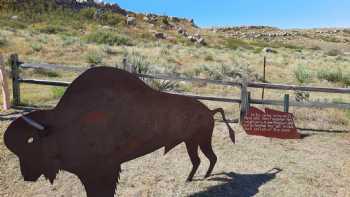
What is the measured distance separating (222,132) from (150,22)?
49492mm

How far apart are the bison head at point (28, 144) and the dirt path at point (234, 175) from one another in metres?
1.50

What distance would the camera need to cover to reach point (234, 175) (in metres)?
6.48

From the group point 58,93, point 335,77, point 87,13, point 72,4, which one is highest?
point 72,4

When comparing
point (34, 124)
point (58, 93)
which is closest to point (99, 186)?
point (34, 124)

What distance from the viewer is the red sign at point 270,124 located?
335 inches

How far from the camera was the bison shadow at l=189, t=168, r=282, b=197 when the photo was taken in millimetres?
Result: 5715

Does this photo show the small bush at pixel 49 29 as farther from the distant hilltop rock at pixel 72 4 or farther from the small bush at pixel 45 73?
the small bush at pixel 45 73

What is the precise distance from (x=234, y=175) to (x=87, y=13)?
49.4 meters

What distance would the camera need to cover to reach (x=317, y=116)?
10906 mm

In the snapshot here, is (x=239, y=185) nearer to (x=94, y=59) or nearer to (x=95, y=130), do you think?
(x=95, y=130)

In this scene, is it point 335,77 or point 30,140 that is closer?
point 30,140

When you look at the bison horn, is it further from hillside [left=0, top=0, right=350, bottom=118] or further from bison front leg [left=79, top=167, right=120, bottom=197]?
hillside [left=0, top=0, right=350, bottom=118]

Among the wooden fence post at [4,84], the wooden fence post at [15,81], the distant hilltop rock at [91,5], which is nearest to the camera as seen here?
the wooden fence post at [4,84]

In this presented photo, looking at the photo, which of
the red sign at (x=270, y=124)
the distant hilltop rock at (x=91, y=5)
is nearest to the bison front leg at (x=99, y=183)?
the red sign at (x=270, y=124)
